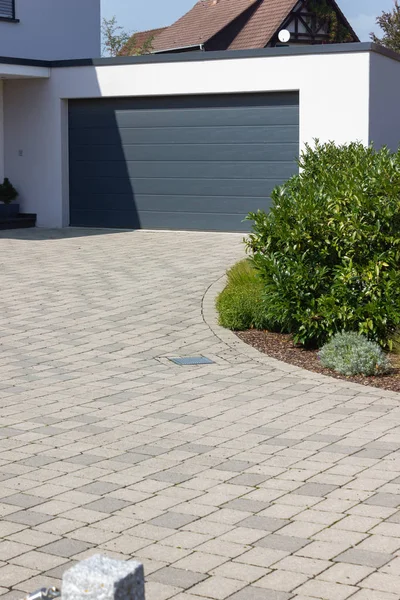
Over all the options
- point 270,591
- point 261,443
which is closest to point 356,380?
point 261,443

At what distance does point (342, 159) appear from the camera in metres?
12.5

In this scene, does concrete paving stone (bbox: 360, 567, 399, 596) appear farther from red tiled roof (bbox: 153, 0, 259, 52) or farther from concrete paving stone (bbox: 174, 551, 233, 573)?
red tiled roof (bbox: 153, 0, 259, 52)

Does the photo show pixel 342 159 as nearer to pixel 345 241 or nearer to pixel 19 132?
pixel 345 241

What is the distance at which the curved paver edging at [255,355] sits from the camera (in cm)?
817

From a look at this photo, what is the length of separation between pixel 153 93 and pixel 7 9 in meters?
6.00

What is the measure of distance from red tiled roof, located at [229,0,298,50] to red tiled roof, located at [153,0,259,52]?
69 cm

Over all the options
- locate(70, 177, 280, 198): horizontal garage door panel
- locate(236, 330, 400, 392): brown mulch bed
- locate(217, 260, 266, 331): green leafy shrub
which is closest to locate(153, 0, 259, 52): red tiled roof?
locate(70, 177, 280, 198): horizontal garage door panel

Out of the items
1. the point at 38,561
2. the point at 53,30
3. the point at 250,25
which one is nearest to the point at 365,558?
the point at 38,561

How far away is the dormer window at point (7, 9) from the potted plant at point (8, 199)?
452cm

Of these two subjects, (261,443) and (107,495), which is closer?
(107,495)

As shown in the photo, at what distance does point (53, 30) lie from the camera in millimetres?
24250

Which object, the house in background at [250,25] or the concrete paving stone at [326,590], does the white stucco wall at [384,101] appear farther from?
the house in background at [250,25]

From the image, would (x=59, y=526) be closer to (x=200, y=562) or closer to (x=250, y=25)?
(x=200, y=562)

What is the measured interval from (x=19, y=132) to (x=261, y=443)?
626 inches
